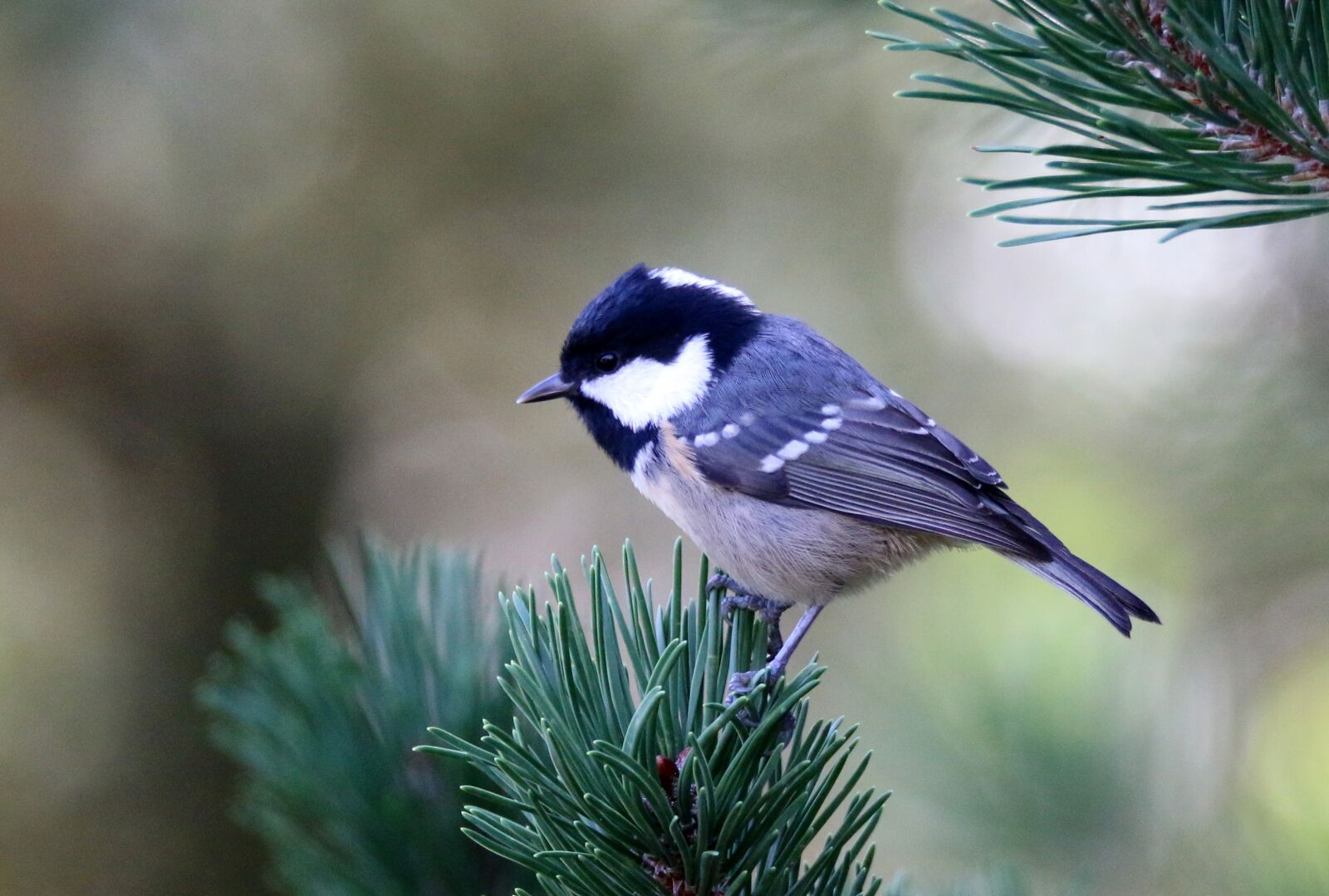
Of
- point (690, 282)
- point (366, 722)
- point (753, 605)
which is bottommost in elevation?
point (366, 722)

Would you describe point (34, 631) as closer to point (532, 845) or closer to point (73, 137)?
point (73, 137)

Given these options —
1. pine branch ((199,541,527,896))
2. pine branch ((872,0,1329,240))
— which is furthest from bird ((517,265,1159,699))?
pine branch ((872,0,1329,240))

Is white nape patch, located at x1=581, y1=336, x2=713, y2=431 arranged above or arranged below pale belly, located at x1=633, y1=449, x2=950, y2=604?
above

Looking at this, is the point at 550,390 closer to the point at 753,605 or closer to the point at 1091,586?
the point at 753,605

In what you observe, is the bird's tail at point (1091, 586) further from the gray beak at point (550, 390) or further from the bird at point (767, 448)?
the gray beak at point (550, 390)

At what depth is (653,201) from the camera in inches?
75.7

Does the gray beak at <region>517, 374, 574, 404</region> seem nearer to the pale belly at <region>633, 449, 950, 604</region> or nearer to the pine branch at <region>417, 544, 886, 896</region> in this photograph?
the pale belly at <region>633, 449, 950, 604</region>

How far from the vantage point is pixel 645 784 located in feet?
1.85

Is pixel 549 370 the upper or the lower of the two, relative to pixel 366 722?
upper

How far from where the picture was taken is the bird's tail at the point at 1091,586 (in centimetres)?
96

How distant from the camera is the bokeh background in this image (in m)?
1.01

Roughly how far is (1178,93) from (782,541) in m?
0.71

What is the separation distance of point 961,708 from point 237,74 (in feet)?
4.30

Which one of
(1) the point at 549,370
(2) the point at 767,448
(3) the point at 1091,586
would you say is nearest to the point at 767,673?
(3) the point at 1091,586
